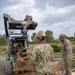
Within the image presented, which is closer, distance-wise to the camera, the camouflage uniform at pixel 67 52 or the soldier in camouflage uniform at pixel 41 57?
the soldier in camouflage uniform at pixel 41 57

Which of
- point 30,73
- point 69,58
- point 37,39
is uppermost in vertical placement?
point 37,39

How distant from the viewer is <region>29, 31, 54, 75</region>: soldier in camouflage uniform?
5.78 metres

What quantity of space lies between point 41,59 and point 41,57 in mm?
42

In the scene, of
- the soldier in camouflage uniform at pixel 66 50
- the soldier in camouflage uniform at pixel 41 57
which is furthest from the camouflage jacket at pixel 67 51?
the soldier in camouflage uniform at pixel 41 57

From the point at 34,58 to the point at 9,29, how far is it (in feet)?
25.0

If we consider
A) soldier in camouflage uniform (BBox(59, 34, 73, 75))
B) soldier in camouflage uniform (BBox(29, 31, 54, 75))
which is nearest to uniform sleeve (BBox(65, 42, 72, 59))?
soldier in camouflage uniform (BBox(59, 34, 73, 75))

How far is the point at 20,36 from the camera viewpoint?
1260cm

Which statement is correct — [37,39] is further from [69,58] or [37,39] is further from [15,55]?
[15,55]

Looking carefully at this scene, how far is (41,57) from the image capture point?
5.83 meters

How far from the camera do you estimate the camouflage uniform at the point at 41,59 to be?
5773 millimetres

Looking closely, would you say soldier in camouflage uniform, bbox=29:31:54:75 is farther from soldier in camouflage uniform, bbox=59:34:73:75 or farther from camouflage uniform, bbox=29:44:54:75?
soldier in camouflage uniform, bbox=59:34:73:75

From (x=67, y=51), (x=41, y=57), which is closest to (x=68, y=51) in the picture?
(x=67, y=51)

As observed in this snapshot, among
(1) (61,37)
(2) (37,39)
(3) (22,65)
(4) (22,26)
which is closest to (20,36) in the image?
(4) (22,26)

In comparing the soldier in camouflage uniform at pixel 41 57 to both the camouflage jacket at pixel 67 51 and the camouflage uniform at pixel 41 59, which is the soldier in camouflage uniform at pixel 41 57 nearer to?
the camouflage uniform at pixel 41 59
